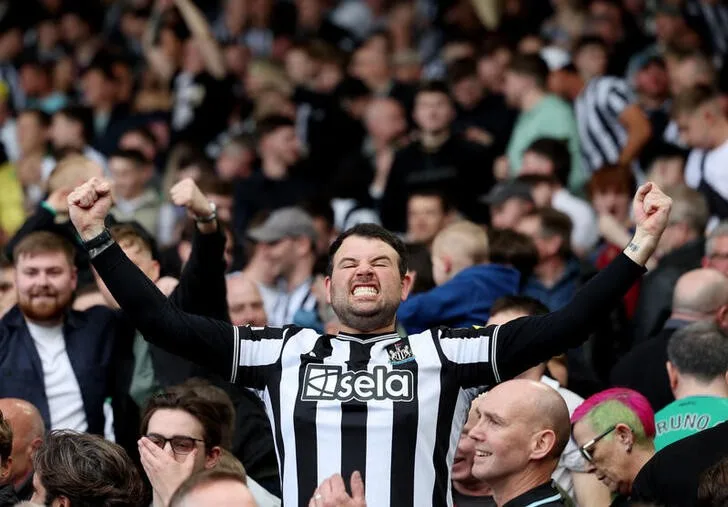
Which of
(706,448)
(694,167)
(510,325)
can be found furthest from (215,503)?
(694,167)

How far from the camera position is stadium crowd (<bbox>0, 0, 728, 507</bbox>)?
18.7 ft

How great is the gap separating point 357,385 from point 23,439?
176 cm

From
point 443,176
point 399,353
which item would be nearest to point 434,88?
point 443,176

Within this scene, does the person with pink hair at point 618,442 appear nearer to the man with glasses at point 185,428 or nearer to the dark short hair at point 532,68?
the man with glasses at point 185,428

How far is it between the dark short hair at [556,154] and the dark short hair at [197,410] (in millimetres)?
5461

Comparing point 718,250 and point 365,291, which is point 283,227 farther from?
point 365,291

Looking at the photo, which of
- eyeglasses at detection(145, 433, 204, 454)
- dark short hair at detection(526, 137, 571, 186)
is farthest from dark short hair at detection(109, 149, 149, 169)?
eyeglasses at detection(145, 433, 204, 454)

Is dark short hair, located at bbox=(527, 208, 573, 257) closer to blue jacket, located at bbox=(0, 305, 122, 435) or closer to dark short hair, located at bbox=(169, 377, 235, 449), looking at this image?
blue jacket, located at bbox=(0, 305, 122, 435)

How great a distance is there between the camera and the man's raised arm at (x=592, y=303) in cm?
560

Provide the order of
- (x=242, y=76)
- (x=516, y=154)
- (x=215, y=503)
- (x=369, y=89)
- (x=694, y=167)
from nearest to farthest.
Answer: (x=215, y=503)
(x=694, y=167)
(x=516, y=154)
(x=369, y=89)
(x=242, y=76)

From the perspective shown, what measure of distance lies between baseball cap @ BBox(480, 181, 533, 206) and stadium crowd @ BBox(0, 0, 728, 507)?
2cm

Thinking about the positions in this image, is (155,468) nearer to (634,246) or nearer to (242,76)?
(634,246)

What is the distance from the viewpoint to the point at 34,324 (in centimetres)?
772

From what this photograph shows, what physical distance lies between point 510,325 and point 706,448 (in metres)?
0.90
